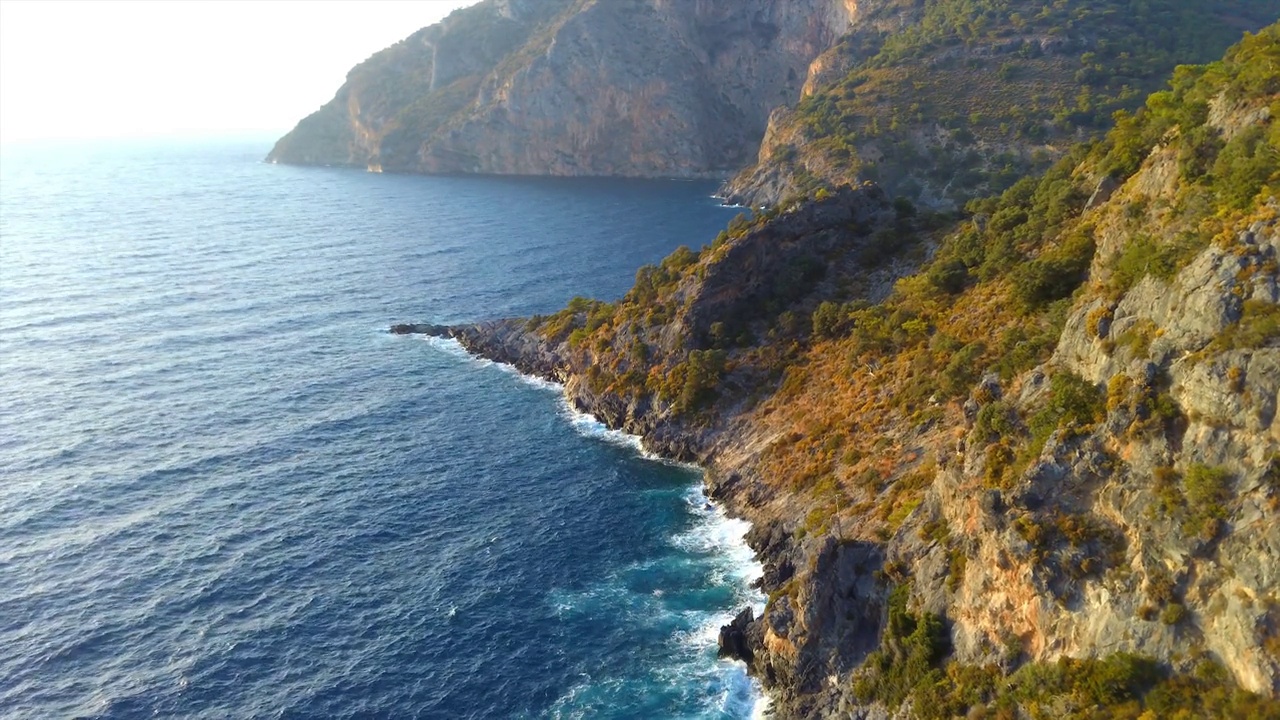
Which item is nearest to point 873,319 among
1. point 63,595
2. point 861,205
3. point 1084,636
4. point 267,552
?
point 861,205

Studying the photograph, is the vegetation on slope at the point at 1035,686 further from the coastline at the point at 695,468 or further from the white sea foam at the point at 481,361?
the white sea foam at the point at 481,361

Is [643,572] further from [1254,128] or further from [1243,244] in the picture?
[1254,128]

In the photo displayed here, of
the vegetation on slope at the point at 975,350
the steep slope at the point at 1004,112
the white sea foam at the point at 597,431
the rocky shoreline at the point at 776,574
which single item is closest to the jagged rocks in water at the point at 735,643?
the rocky shoreline at the point at 776,574

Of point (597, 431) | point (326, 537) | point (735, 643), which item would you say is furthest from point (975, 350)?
point (326, 537)

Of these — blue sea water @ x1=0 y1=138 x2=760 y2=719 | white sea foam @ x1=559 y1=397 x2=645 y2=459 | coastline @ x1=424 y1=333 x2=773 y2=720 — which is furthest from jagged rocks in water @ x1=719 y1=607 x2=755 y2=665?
white sea foam @ x1=559 y1=397 x2=645 y2=459

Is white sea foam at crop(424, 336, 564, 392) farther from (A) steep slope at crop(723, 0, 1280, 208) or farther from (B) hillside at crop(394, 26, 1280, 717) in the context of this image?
(A) steep slope at crop(723, 0, 1280, 208)
